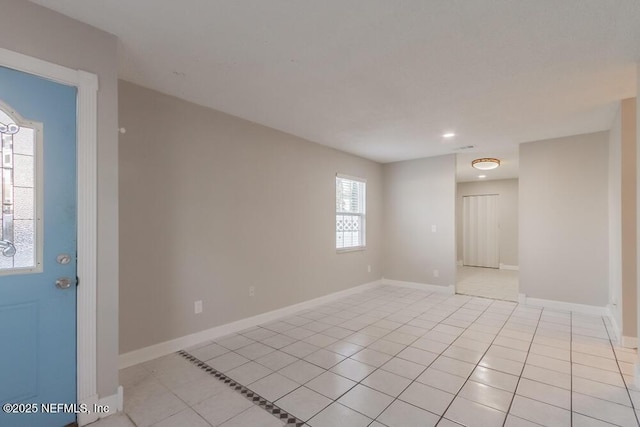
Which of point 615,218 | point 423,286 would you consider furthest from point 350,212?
point 615,218

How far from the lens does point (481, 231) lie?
8.48 m

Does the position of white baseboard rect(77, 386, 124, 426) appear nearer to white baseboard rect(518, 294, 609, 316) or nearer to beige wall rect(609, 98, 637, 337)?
beige wall rect(609, 98, 637, 337)

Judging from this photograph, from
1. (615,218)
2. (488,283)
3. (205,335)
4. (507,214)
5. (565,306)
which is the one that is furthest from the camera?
(507,214)

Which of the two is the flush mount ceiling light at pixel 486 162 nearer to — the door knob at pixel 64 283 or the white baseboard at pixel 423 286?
the white baseboard at pixel 423 286

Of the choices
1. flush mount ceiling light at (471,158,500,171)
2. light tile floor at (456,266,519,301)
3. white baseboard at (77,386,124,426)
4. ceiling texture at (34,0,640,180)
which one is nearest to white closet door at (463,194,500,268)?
light tile floor at (456,266,519,301)

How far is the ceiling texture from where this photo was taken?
1.77 meters

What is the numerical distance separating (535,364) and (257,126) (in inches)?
150

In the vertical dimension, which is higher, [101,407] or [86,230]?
[86,230]

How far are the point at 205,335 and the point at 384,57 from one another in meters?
3.15

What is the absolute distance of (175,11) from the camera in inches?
70.4

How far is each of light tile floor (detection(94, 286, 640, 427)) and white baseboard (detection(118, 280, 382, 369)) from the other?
0.09 m

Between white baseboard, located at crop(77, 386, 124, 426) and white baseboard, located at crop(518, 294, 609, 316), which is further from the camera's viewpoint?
white baseboard, located at crop(518, 294, 609, 316)

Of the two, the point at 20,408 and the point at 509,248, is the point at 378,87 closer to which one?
the point at 20,408

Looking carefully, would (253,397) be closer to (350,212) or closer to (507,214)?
(350,212)
